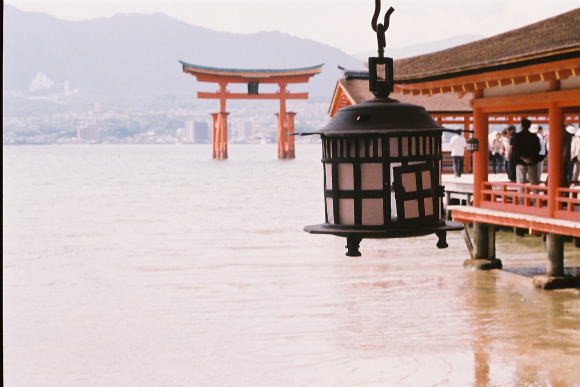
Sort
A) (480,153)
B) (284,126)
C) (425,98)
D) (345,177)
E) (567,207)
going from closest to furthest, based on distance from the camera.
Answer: (345,177) < (567,207) < (480,153) < (425,98) < (284,126)

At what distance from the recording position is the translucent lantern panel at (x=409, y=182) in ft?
10.8

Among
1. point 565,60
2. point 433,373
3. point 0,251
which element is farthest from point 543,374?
point 0,251

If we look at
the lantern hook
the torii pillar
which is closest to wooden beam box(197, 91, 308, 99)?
the torii pillar

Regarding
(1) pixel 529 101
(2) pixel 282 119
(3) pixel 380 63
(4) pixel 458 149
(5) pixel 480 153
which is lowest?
(5) pixel 480 153

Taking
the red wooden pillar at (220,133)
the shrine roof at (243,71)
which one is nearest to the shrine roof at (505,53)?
the shrine roof at (243,71)

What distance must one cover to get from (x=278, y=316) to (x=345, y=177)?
31.3 feet

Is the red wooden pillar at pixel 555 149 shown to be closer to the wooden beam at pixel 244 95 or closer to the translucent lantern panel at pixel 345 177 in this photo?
the translucent lantern panel at pixel 345 177

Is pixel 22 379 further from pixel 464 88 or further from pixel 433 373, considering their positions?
pixel 464 88

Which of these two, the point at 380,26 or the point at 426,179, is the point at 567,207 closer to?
the point at 426,179

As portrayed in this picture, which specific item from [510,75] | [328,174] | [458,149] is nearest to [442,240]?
[328,174]

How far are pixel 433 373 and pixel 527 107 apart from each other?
5661 millimetres

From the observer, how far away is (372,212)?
332 centimetres

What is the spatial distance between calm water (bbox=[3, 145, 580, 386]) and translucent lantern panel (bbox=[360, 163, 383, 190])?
620 cm

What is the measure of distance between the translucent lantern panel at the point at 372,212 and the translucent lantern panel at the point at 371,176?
6 cm
